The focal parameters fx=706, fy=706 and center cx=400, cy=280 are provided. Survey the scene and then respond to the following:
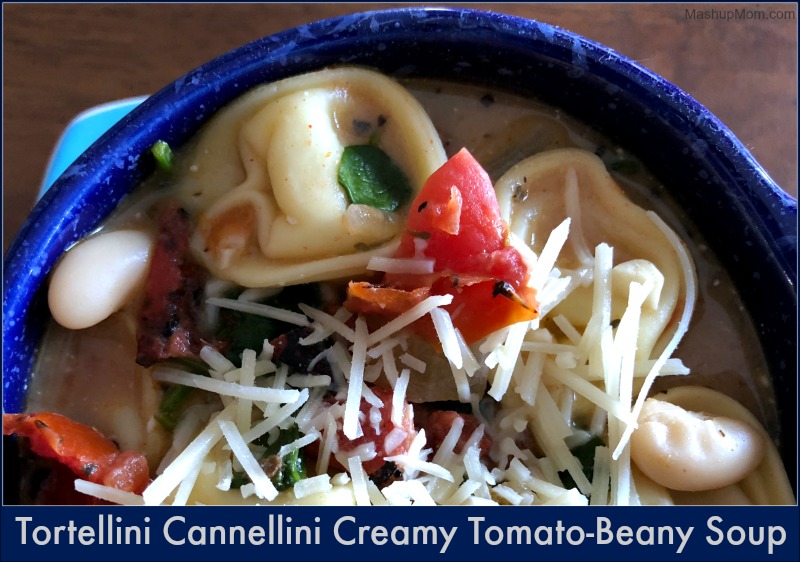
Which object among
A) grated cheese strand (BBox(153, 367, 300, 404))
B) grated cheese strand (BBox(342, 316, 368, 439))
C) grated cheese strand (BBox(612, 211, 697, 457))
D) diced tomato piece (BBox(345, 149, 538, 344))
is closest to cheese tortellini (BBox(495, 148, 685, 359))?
grated cheese strand (BBox(612, 211, 697, 457))

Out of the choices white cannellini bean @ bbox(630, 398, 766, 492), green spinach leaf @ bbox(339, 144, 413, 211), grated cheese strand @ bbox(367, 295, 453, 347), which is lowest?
white cannellini bean @ bbox(630, 398, 766, 492)

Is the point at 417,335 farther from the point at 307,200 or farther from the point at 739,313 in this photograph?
the point at 739,313

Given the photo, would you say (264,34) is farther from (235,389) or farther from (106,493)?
(106,493)

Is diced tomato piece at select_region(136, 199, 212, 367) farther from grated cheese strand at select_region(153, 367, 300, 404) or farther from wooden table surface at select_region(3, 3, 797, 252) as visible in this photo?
wooden table surface at select_region(3, 3, 797, 252)

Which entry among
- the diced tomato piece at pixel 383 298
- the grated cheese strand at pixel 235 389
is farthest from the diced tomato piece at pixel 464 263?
the grated cheese strand at pixel 235 389

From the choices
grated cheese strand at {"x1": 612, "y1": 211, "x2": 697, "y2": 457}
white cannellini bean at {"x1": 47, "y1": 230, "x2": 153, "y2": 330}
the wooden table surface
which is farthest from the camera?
the wooden table surface

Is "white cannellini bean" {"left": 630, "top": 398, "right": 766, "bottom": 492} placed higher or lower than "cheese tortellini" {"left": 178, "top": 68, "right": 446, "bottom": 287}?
lower
